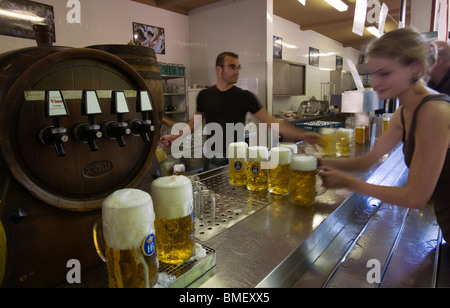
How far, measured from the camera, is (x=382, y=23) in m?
3.09

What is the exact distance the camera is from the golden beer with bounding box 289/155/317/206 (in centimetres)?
123

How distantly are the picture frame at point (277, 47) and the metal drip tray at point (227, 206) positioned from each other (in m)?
6.50

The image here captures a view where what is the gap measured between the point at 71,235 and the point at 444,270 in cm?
126

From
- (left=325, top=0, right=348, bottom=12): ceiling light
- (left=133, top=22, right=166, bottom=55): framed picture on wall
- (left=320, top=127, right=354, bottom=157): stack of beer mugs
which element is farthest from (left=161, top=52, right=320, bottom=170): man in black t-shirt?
(left=325, top=0, right=348, bottom=12): ceiling light

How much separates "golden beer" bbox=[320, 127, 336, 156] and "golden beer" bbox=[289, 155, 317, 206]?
753 millimetres

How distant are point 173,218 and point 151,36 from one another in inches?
233

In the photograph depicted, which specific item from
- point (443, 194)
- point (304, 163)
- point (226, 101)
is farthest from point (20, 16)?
point (443, 194)

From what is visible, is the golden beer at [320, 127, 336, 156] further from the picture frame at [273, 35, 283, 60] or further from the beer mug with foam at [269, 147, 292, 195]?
the picture frame at [273, 35, 283, 60]

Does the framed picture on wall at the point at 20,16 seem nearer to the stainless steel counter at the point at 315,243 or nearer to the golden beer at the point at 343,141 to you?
the golden beer at the point at 343,141

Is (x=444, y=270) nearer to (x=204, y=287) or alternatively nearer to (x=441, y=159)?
(x=441, y=159)

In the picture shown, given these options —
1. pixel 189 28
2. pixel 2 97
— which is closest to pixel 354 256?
pixel 2 97

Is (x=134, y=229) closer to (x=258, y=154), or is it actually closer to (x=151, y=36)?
(x=258, y=154)

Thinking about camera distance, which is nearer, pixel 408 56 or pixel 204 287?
pixel 204 287

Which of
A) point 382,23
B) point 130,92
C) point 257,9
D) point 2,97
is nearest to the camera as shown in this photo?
point 2,97
